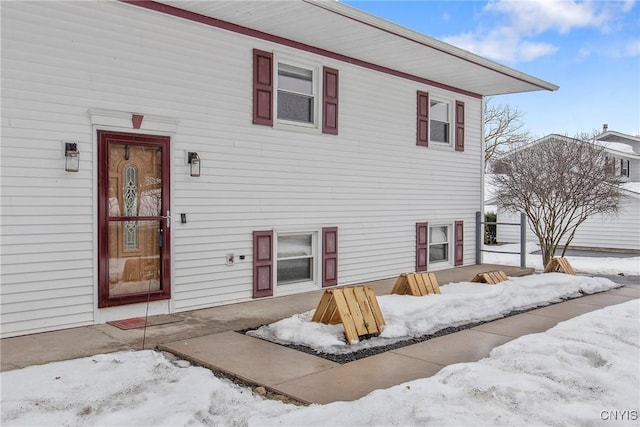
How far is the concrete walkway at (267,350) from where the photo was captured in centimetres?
398

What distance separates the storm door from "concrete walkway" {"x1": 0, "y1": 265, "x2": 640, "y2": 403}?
45 cm

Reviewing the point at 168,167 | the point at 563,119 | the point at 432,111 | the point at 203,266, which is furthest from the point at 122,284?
the point at 563,119

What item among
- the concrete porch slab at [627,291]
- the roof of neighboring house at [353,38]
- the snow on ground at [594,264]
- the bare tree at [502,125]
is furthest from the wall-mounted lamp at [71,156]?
the bare tree at [502,125]

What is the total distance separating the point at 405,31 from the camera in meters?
7.14

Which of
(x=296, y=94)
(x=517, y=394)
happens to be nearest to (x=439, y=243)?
(x=296, y=94)

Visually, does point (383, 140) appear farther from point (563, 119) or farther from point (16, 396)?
point (563, 119)

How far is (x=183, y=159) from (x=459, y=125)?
20.9 feet

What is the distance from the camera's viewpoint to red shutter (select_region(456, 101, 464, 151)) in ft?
34.9

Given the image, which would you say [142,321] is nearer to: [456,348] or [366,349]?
[366,349]

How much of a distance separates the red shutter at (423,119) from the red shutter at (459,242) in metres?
1.94

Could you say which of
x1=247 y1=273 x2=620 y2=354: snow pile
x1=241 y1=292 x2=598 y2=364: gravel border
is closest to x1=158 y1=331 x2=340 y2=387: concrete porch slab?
x1=241 y1=292 x2=598 y2=364: gravel border

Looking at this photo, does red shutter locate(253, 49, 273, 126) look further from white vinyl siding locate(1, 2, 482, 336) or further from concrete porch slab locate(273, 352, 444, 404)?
concrete porch slab locate(273, 352, 444, 404)

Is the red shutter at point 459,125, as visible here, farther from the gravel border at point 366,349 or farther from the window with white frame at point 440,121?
the gravel border at point 366,349

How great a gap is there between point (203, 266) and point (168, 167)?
4.29 feet
